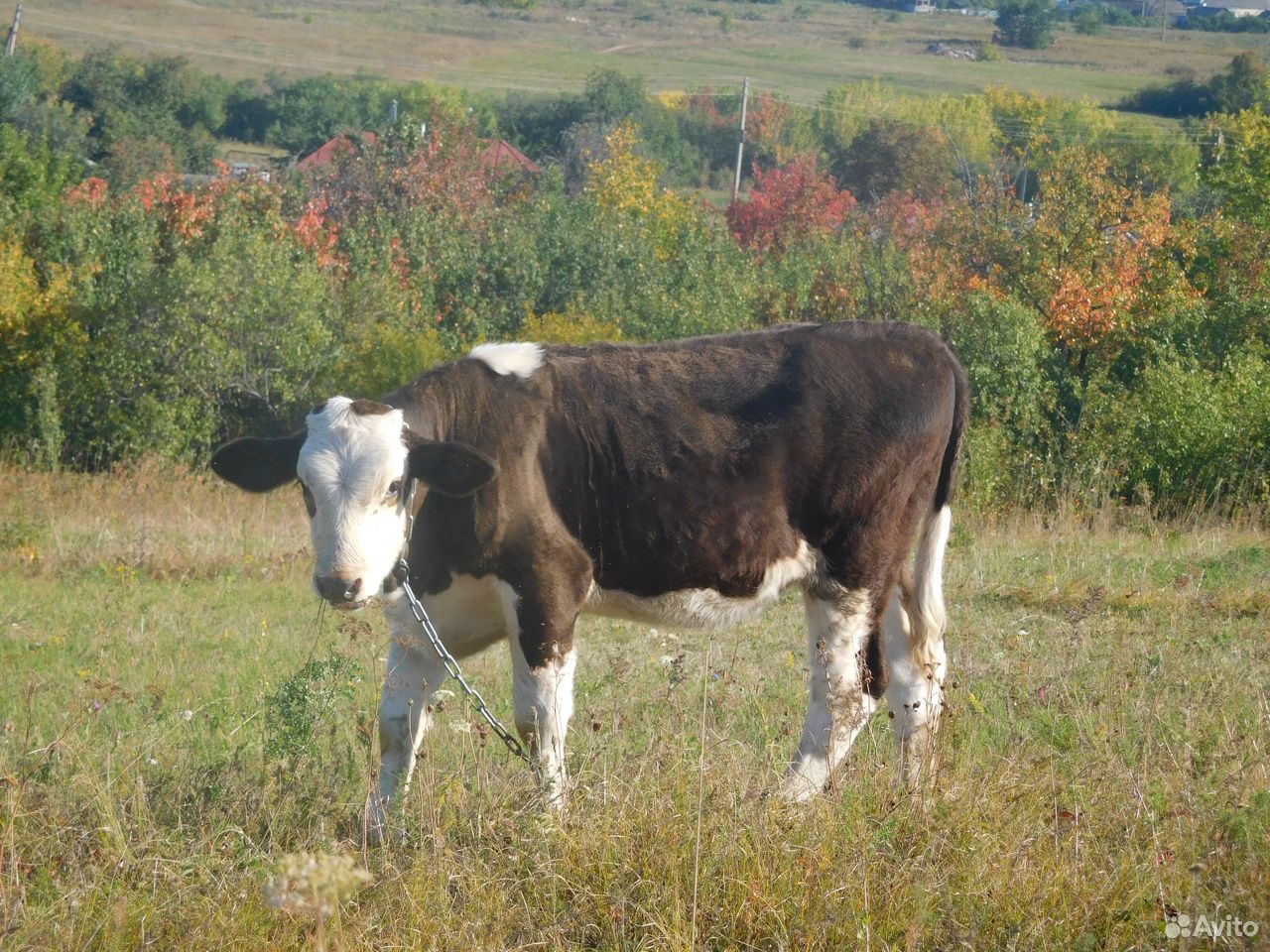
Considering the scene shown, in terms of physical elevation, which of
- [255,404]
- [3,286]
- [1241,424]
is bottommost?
[255,404]

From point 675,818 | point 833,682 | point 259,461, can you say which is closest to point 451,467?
point 259,461

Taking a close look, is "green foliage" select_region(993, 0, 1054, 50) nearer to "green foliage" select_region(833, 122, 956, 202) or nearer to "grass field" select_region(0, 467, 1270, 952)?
"green foliage" select_region(833, 122, 956, 202)

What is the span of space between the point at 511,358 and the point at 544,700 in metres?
1.45

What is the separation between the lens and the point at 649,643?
374 inches

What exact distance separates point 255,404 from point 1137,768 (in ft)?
85.7

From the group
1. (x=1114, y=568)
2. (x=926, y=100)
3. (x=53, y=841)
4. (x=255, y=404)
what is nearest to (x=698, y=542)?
(x=53, y=841)

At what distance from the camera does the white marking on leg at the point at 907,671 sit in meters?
6.47

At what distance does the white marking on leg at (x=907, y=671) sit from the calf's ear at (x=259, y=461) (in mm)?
2716

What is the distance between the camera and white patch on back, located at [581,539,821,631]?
620cm

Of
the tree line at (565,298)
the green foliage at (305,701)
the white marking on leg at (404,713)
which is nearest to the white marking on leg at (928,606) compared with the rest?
the white marking on leg at (404,713)

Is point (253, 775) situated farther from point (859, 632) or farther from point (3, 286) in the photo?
point (3, 286)

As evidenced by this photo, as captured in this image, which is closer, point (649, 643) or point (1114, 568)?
point (649, 643)

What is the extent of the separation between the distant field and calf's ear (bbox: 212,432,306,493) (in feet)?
396

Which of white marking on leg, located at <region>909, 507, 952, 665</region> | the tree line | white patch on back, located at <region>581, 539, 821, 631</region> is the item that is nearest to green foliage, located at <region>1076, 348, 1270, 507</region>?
the tree line
